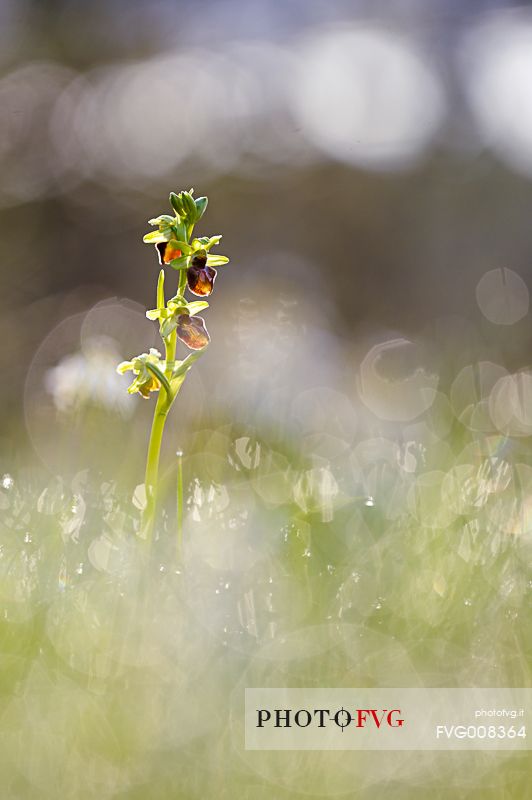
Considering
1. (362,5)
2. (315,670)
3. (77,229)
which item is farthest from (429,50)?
(315,670)

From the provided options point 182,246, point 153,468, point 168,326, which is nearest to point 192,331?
point 168,326

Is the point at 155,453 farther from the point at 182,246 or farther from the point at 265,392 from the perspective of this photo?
the point at 265,392

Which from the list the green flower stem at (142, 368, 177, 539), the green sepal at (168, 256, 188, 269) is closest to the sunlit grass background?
the green flower stem at (142, 368, 177, 539)

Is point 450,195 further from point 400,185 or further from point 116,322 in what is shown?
point 116,322

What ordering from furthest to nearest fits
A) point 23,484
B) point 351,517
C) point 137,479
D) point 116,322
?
1. point 116,322
2. point 137,479
3. point 23,484
4. point 351,517

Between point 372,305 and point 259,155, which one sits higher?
point 259,155

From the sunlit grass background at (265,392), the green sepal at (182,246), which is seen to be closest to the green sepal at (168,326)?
the green sepal at (182,246)

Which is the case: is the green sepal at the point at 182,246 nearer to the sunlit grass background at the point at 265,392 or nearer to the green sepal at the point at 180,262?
the green sepal at the point at 180,262
